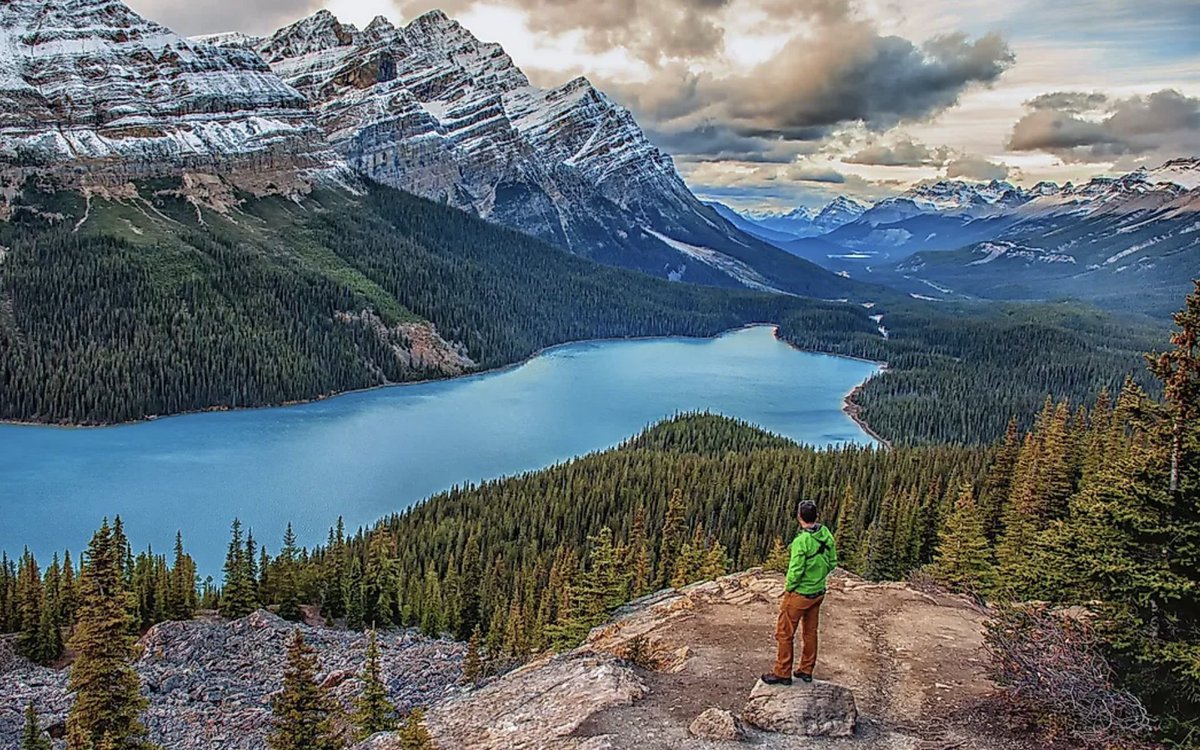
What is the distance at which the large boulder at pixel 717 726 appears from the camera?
1578cm

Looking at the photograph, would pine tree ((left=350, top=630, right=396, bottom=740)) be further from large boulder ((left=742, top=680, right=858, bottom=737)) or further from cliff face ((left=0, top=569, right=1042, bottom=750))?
large boulder ((left=742, top=680, right=858, bottom=737))

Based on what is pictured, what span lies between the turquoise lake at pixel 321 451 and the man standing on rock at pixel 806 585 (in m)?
62.9

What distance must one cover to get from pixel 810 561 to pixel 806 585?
51cm

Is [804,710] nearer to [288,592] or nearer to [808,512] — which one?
[808,512]

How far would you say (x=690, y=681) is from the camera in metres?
19.4

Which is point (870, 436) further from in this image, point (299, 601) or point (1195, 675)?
point (1195, 675)

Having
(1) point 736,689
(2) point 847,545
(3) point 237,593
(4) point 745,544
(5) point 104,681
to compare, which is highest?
(1) point 736,689

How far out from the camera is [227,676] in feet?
137

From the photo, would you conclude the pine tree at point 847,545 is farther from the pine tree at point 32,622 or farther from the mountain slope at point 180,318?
the mountain slope at point 180,318

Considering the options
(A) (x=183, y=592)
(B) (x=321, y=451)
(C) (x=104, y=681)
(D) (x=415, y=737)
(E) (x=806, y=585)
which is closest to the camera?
(E) (x=806, y=585)

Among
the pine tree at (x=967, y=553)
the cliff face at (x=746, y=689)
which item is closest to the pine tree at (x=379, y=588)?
the cliff face at (x=746, y=689)

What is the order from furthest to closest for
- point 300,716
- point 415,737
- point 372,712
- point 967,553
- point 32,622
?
1. point 32,622
2. point 967,553
3. point 372,712
4. point 300,716
5. point 415,737

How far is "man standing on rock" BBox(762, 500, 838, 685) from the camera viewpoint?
628 inches

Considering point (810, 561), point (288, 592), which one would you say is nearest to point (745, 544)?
point (288, 592)
